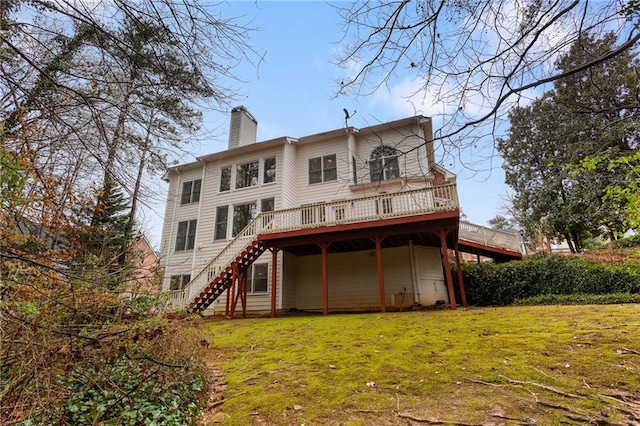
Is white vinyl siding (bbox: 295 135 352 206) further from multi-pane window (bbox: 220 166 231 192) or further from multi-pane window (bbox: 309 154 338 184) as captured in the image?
multi-pane window (bbox: 220 166 231 192)

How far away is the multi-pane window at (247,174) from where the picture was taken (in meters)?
14.7

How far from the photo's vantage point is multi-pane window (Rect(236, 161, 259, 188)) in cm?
1474

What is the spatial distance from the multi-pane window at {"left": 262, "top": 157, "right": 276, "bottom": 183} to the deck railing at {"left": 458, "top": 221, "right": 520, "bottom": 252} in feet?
27.0

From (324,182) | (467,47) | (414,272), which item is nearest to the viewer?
(467,47)

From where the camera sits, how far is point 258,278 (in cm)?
1333

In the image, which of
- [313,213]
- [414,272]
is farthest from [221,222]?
[414,272]

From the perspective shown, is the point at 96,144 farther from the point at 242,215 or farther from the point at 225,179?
the point at 225,179

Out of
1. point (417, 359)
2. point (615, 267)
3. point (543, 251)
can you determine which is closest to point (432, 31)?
point (417, 359)

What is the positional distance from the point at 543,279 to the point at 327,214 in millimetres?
8037

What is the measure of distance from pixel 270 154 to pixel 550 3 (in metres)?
12.7

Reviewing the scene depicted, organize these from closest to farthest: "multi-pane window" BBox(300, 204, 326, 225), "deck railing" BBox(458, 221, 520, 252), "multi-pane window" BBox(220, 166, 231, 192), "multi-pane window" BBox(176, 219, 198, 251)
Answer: "multi-pane window" BBox(300, 204, 326, 225) → "deck railing" BBox(458, 221, 520, 252) → "multi-pane window" BBox(176, 219, 198, 251) → "multi-pane window" BBox(220, 166, 231, 192)

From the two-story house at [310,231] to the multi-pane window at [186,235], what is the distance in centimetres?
5

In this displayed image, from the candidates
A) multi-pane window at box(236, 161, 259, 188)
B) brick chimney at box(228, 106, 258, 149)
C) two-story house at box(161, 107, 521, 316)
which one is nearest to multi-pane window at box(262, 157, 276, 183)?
two-story house at box(161, 107, 521, 316)

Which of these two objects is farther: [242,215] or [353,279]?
[242,215]
